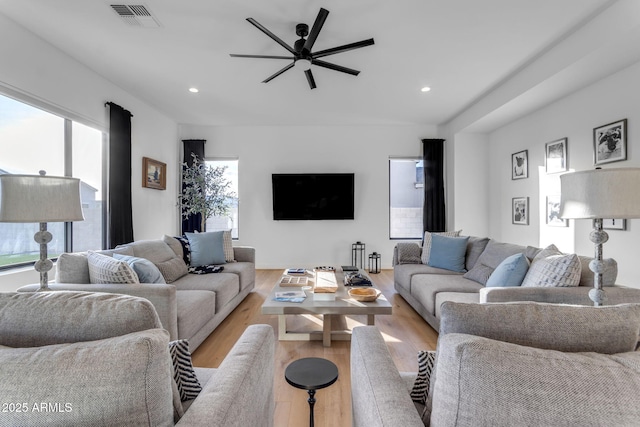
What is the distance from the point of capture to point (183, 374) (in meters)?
1.05

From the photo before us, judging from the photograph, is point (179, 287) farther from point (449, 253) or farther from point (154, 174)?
point (449, 253)

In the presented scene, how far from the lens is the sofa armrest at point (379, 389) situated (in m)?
0.82

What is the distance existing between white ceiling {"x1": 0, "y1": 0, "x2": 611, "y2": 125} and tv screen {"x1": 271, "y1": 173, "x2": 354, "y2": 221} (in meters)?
1.43

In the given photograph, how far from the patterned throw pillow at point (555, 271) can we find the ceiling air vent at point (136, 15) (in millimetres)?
3610

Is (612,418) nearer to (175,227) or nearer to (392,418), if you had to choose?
(392,418)

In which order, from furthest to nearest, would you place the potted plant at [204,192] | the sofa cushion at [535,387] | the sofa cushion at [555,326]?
the potted plant at [204,192] < the sofa cushion at [555,326] < the sofa cushion at [535,387]

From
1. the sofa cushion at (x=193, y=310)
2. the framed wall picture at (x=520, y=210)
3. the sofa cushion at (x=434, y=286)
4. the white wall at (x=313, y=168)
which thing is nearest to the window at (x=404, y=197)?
the white wall at (x=313, y=168)

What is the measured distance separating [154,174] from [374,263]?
4.02 meters

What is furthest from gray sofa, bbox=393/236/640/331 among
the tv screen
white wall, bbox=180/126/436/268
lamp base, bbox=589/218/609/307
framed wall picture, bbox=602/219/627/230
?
the tv screen

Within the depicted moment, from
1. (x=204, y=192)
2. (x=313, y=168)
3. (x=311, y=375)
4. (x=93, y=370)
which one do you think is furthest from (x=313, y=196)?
(x=93, y=370)

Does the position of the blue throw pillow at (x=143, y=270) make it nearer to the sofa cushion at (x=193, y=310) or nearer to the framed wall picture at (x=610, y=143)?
the sofa cushion at (x=193, y=310)

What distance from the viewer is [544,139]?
4027 millimetres

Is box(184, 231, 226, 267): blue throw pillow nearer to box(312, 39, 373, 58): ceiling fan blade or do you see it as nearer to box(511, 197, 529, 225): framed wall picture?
box(312, 39, 373, 58): ceiling fan blade

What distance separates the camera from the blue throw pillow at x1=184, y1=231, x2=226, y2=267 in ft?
12.1
